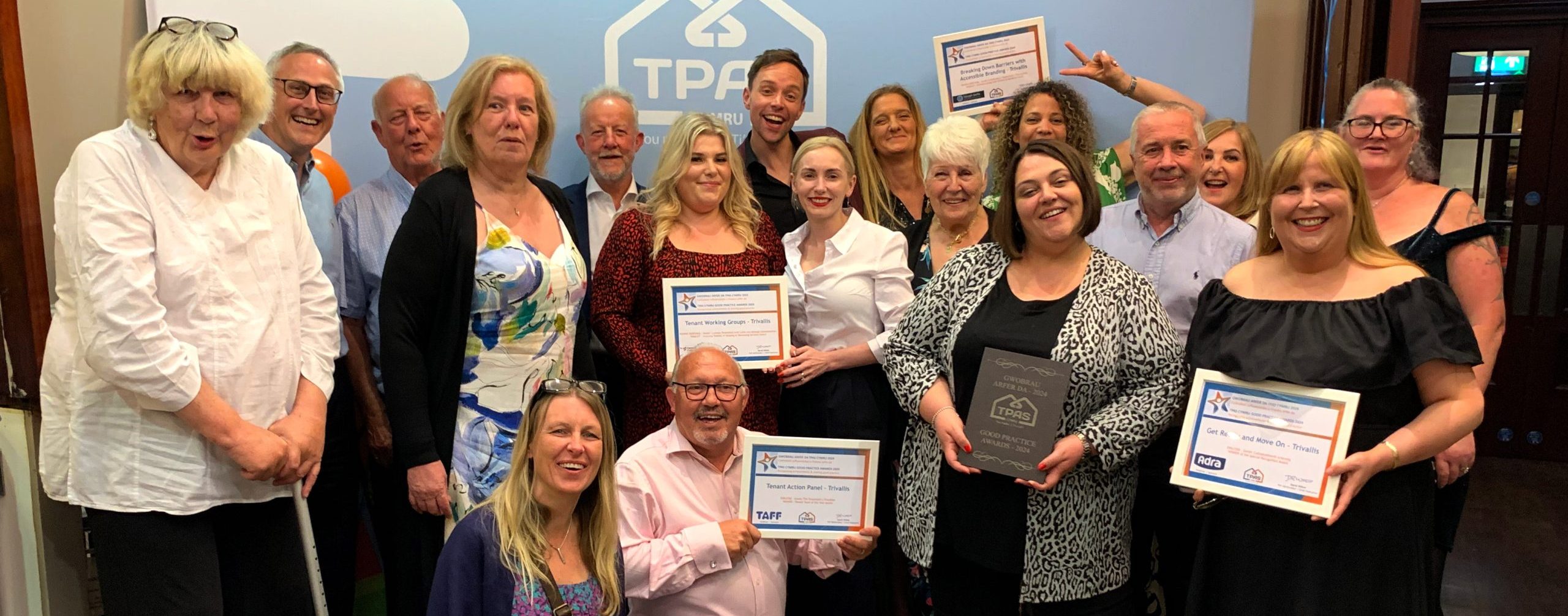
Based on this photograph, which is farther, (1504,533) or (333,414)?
(1504,533)

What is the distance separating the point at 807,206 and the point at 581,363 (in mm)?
846

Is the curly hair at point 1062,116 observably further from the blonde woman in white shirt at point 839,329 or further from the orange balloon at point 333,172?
the orange balloon at point 333,172

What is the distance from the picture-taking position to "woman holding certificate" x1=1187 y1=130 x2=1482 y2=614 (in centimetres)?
211

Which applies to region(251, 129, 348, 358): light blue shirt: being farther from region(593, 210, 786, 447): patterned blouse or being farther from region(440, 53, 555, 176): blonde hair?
region(593, 210, 786, 447): patterned blouse

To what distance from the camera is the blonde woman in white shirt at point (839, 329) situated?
3053 mm

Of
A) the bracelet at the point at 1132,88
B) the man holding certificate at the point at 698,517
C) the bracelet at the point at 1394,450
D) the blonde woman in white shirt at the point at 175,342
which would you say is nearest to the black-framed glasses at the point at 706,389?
the man holding certificate at the point at 698,517

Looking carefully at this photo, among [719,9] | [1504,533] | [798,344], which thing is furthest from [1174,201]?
[1504,533]

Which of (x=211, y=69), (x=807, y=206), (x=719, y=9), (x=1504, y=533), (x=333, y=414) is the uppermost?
(x=719, y=9)

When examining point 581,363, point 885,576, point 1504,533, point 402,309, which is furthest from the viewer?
point 1504,533

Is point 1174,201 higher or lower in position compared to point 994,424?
higher

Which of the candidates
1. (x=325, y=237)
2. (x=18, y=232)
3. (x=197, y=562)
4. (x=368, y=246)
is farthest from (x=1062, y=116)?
(x=18, y=232)

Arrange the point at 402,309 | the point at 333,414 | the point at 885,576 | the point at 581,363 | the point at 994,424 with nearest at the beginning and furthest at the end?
1. the point at 994,424
2. the point at 402,309
3. the point at 581,363
4. the point at 333,414
5. the point at 885,576

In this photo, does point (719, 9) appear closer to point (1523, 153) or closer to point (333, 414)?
point (333, 414)

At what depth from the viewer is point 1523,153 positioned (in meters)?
6.66
